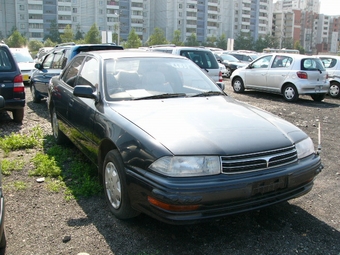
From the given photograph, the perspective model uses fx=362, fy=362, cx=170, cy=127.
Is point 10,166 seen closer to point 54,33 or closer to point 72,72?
point 72,72

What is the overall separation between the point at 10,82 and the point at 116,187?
5126 millimetres

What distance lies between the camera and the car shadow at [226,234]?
311cm

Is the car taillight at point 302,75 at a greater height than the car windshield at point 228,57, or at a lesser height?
lesser

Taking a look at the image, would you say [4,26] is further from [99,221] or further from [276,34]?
[99,221]

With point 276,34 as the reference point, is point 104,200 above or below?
below

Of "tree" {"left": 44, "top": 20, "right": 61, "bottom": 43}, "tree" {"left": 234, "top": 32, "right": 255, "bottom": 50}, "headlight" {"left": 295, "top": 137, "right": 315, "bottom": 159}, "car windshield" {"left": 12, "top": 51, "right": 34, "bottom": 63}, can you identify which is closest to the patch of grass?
"headlight" {"left": 295, "top": 137, "right": 315, "bottom": 159}

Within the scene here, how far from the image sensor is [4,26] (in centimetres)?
9362

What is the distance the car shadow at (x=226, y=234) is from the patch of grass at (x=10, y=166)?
5.72 ft

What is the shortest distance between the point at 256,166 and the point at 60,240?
6.06ft

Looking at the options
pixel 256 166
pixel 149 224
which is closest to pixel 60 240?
pixel 149 224

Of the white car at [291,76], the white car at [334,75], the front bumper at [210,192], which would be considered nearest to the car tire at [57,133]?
the front bumper at [210,192]

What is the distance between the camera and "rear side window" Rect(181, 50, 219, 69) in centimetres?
1198

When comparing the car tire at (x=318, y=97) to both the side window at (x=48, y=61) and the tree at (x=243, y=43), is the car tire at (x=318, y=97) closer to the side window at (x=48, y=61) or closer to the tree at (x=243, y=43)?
the side window at (x=48, y=61)

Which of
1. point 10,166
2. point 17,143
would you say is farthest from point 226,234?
point 17,143
